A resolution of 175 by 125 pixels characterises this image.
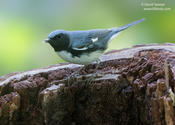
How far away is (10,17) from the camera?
430 cm

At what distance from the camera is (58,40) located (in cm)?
326

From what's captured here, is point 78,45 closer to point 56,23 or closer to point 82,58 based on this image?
point 82,58

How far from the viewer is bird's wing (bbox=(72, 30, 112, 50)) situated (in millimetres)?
3274

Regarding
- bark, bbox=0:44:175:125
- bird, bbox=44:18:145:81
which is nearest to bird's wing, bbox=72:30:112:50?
bird, bbox=44:18:145:81

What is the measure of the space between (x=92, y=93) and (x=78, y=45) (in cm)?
58

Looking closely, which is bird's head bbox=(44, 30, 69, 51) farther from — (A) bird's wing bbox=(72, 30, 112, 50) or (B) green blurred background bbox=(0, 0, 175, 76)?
(B) green blurred background bbox=(0, 0, 175, 76)

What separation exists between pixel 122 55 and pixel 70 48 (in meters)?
0.51

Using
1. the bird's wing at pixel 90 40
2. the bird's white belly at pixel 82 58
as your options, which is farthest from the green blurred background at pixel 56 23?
the bird's white belly at pixel 82 58

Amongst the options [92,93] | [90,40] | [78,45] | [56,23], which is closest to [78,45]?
[78,45]

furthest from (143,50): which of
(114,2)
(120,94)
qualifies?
(114,2)

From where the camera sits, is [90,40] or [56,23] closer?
[90,40]

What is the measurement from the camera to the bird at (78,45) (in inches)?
126

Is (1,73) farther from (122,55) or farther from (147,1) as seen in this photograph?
(147,1)

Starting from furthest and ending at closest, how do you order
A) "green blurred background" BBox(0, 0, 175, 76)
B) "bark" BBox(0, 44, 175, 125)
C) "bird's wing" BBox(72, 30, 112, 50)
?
"green blurred background" BBox(0, 0, 175, 76) → "bird's wing" BBox(72, 30, 112, 50) → "bark" BBox(0, 44, 175, 125)
